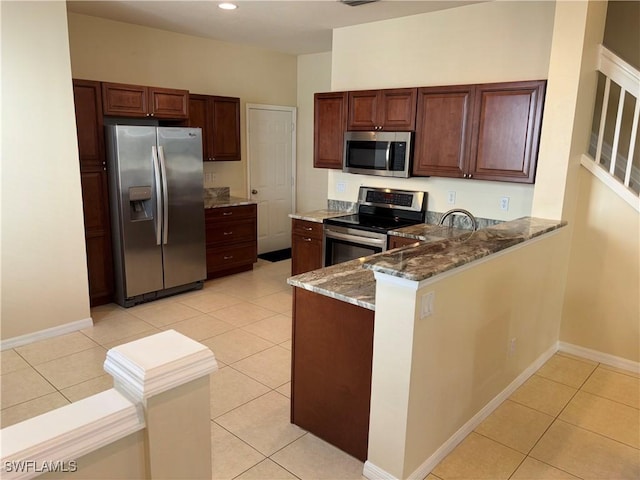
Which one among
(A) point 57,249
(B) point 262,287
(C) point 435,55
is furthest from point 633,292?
(A) point 57,249

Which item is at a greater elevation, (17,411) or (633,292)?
(633,292)

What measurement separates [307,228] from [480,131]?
6.21 feet

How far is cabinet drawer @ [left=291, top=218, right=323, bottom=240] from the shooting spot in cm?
458

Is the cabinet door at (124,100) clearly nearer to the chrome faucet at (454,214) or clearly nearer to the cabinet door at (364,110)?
the cabinet door at (364,110)

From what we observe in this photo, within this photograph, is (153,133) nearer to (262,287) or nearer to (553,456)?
(262,287)

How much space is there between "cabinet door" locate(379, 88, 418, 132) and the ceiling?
→ 2.27 feet

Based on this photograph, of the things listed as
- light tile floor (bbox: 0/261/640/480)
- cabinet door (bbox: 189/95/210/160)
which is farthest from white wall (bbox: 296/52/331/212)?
light tile floor (bbox: 0/261/640/480)

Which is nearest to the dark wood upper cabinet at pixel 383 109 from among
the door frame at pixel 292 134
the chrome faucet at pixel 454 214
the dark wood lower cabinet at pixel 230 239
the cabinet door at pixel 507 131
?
the cabinet door at pixel 507 131

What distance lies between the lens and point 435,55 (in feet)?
13.4

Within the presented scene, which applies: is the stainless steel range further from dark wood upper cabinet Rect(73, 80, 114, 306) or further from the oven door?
dark wood upper cabinet Rect(73, 80, 114, 306)

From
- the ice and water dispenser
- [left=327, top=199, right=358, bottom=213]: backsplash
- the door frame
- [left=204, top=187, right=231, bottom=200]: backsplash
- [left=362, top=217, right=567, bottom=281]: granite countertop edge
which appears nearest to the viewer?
Result: [left=362, top=217, right=567, bottom=281]: granite countertop edge

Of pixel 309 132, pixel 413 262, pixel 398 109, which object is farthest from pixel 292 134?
pixel 413 262

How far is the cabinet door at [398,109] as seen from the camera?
412cm

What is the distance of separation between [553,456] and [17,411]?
3.08 metres
